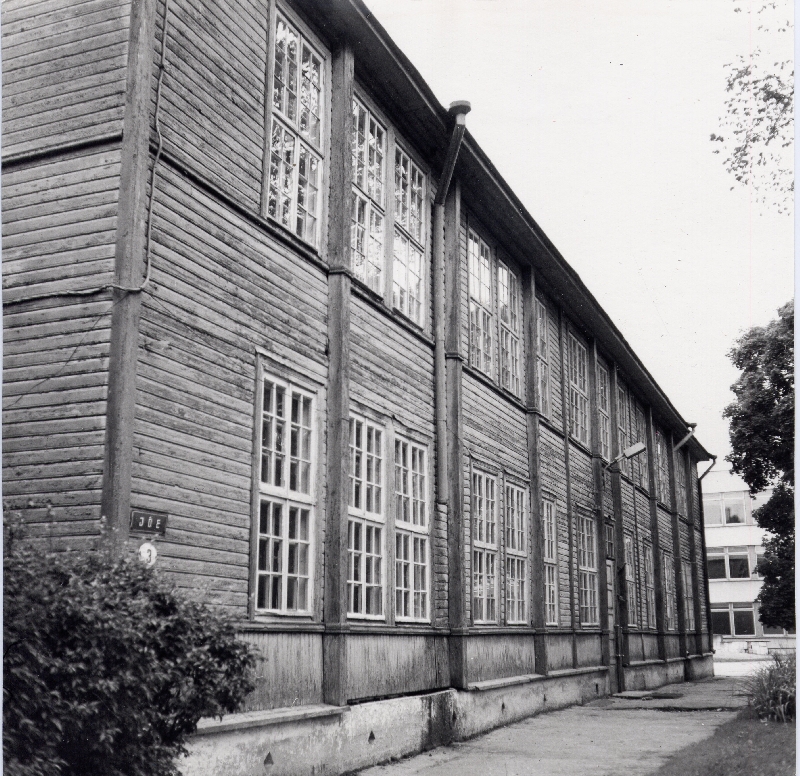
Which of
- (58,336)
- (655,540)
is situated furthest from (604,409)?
(58,336)

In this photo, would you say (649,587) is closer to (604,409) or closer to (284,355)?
(604,409)

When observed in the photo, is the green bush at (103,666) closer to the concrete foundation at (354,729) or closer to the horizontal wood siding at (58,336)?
the horizontal wood siding at (58,336)

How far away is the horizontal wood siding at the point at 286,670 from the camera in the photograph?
9039mm

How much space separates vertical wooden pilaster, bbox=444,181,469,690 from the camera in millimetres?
14008

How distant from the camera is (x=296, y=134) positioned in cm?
1081

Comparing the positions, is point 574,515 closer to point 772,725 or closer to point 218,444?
point 772,725

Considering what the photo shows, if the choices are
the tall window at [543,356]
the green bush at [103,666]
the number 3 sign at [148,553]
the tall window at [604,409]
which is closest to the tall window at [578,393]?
the tall window at [604,409]

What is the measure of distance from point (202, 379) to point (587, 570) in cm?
1507

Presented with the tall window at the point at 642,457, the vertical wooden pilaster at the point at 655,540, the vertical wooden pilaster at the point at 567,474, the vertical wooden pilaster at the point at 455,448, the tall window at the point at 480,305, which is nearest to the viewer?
the vertical wooden pilaster at the point at 455,448

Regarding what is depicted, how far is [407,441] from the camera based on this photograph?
13227mm

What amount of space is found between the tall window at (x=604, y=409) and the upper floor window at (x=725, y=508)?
1932 cm

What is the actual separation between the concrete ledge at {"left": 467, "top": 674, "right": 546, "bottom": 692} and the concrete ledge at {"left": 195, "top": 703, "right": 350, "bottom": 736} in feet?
13.6

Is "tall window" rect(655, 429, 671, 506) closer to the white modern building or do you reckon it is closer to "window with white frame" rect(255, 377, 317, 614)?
the white modern building

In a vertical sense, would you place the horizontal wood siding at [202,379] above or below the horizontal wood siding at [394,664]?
above
